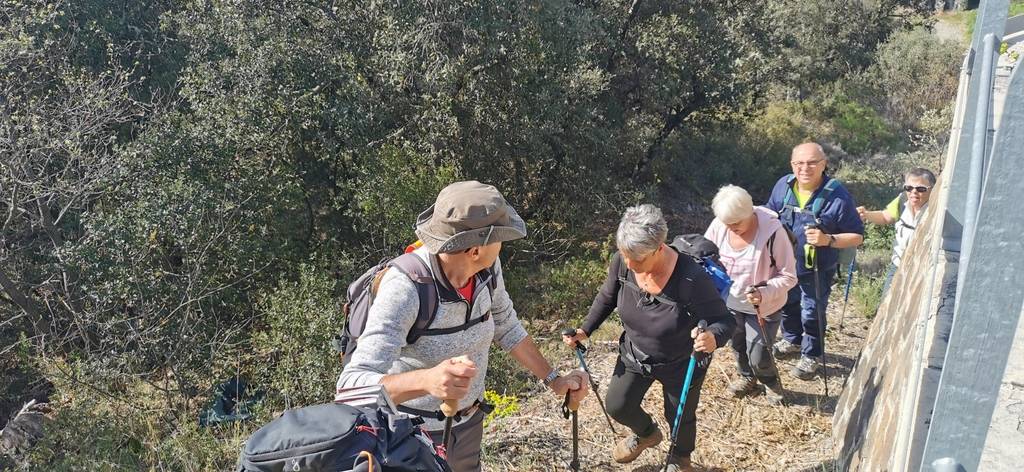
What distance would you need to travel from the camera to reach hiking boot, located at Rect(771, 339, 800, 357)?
5.05 m

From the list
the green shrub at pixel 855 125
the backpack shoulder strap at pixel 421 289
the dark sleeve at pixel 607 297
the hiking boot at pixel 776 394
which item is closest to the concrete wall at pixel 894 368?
the hiking boot at pixel 776 394

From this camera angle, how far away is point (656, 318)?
10.4 ft

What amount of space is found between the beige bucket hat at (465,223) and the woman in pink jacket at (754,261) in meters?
1.88

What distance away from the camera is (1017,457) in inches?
78.5

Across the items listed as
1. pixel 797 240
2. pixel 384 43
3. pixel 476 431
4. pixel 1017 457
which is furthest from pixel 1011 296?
pixel 384 43

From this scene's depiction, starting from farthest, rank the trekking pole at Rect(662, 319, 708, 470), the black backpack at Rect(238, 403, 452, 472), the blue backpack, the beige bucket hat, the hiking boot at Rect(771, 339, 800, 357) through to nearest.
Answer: the hiking boot at Rect(771, 339, 800, 357) → the blue backpack → the trekking pole at Rect(662, 319, 708, 470) → the beige bucket hat → the black backpack at Rect(238, 403, 452, 472)

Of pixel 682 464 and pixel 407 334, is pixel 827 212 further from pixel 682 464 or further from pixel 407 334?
pixel 407 334

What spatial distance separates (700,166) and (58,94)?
11914 mm

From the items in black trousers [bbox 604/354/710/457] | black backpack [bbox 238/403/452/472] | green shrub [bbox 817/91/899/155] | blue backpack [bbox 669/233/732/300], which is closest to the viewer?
black backpack [bbox 238/403/452/472]

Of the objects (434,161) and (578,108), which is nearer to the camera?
(434,161)

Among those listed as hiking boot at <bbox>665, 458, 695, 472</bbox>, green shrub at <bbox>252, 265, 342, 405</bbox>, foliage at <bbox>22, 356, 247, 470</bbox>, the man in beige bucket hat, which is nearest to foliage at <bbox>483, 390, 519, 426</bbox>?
hiking boot at <bbox>665, 458, 695, 472</bbox>

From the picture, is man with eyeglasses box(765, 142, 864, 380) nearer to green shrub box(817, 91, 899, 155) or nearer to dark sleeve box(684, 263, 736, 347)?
dark sleeve box(684, 263, 736, 347)

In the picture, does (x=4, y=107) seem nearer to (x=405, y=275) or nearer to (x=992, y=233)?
(x=405, y=275)

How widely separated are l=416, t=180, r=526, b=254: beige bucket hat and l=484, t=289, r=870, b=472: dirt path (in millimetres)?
2186
